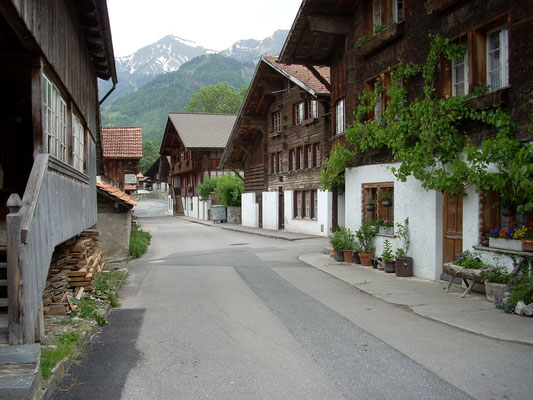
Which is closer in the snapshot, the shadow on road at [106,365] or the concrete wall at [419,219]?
the shadow on road at [106,365]

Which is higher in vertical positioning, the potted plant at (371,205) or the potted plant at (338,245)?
the potted plant at (371,205)

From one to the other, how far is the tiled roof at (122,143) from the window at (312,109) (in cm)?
889

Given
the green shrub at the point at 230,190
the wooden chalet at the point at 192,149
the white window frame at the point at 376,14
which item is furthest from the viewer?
the wooden chalet at the point at 192,149

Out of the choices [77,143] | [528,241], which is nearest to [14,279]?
[77,143]

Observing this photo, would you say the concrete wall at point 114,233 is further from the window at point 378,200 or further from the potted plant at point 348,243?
the window at point 378,200

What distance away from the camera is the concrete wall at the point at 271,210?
3050 cm

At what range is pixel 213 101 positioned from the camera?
8950 centimetres

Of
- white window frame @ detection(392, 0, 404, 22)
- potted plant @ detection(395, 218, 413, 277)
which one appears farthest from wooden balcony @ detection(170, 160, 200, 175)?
potted plant @ detection(395, 218, 413, 277)

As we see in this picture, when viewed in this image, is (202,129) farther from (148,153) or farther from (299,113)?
(148,153)

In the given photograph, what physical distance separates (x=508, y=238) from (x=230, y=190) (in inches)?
1249

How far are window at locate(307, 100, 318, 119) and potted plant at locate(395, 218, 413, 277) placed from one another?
41.9 feet

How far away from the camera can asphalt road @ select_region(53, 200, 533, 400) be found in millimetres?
5336

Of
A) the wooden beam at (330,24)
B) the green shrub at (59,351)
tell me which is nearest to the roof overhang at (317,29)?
the wooden beam at (330,24)

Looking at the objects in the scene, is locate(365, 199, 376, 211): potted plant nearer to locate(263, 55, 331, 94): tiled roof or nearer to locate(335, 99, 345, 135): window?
locate(335, 99, 345, 135): window
